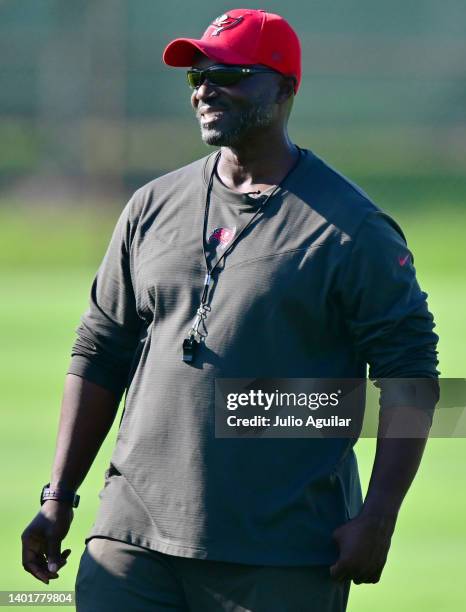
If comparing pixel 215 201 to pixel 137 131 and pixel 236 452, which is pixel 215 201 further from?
pixel 137 131

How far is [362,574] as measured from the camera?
3.13 meters

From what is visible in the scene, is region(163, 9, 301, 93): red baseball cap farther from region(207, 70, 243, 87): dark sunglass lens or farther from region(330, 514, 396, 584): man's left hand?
region(330, 514, 396, 584): man's left hand

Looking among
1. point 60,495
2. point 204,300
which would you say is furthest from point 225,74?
point 60,495

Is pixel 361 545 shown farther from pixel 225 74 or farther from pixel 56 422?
pixel 56 422

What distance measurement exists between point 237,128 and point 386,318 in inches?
26.4

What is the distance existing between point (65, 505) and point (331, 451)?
2.56ft

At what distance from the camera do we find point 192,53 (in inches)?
140

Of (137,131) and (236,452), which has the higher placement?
(137,131)

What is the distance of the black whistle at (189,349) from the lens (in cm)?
322

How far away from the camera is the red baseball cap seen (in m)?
3.48

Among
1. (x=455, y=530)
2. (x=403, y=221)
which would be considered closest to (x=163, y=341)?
(x=455, y=530)

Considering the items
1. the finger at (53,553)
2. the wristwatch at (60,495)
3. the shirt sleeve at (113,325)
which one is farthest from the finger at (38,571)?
the shirt sleeve at (113,325)

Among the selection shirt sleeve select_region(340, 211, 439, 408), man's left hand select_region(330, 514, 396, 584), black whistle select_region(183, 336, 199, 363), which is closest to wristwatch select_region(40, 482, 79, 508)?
black whistle select_region(183, 336, 199, 363)

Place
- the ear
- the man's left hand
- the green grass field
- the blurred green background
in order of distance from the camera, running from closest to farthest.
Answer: the man's left hand < the ear < the green grass field < the blurred green background
